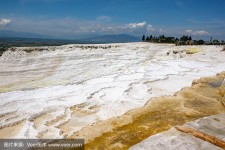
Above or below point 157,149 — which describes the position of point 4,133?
below

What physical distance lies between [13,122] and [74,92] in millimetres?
4115

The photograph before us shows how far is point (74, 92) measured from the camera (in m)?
12.2

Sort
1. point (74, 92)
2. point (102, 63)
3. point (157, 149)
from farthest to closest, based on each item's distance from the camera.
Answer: point (102, 63), point (74, 92), point (157, 149)

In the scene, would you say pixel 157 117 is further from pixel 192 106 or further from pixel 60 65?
pixel 60 65

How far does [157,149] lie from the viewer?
5.65 meters

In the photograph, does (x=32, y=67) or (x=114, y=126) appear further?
(x=32, y=67)

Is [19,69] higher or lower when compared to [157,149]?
lower

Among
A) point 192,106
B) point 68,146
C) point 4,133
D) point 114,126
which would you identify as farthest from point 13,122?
point 192,106

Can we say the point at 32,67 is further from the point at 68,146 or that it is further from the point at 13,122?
the point at 68,146

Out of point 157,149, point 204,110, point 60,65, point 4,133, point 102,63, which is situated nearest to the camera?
point 157,149

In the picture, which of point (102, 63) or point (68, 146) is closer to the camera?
point (68, 146)

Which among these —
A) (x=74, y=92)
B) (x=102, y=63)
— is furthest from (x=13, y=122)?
(x=102, y=63)

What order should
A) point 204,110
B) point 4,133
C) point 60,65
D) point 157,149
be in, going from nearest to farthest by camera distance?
point 157,149 → point 4,133 → point 204,110 → point 60,65

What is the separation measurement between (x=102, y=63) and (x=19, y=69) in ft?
39.0
